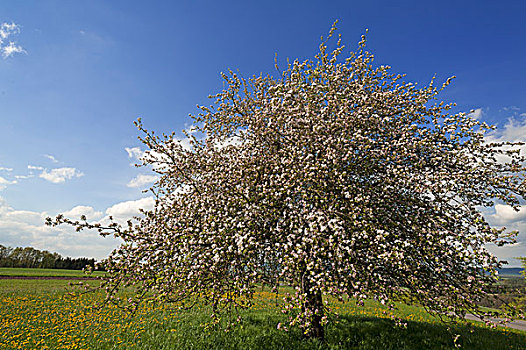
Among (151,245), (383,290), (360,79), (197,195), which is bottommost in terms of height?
(383,290)

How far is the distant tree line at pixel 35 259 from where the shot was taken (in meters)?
80.1

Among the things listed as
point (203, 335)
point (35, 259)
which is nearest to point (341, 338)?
point (203, 335)

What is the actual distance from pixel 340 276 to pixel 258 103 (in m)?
6.24

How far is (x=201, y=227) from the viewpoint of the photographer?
692 cm

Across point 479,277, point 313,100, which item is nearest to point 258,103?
point 313,100

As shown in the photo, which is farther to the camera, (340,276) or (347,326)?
(347,326)

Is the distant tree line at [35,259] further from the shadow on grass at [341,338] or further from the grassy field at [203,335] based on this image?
the shadow on grass at [341,338]

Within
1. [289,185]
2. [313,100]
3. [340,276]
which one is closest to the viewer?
[340,276]

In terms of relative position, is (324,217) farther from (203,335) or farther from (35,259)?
(35,259)

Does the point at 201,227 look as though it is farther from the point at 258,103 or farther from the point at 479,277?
the point at 479,277

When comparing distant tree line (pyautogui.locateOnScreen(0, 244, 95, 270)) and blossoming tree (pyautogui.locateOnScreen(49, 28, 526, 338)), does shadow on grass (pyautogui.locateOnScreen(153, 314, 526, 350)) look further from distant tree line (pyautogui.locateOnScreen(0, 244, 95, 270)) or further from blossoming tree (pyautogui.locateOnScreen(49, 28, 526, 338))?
distant tree line (pyautogui.locateOnScreen(0, 244, 95, 270))

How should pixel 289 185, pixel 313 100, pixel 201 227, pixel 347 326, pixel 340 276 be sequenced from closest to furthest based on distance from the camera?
pixel 340 276 < pixel 289 185 < pixel 201 227 < pixel 313 100 < pixel 347 326

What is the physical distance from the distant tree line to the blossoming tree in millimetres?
89796

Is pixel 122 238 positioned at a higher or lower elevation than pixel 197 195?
lower
